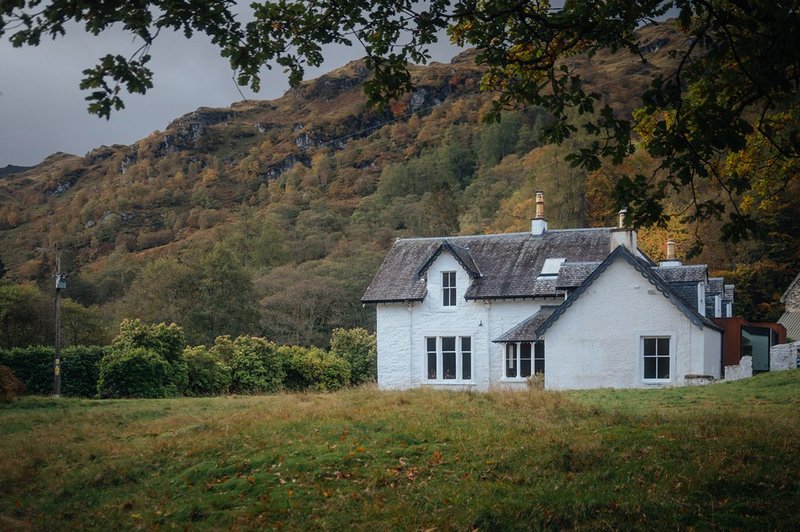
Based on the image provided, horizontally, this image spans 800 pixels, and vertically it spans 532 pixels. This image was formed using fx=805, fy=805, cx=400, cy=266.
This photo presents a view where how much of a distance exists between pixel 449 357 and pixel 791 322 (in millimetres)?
24737

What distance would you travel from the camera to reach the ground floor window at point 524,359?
112ft

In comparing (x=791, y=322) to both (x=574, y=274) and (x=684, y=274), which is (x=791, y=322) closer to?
(x=684, y=274)

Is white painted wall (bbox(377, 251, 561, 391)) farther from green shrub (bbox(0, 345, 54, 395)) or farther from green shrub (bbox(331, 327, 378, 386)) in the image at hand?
green shrub (bbox(0, 345, 54, 395))

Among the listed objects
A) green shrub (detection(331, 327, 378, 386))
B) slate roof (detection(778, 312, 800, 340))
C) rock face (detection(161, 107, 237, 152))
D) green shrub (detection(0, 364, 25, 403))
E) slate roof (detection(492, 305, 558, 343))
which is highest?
rock face (detection(161, 107, 237, 152))

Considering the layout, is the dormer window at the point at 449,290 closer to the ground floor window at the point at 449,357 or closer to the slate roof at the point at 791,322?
the ground floor window at the point at 449,357

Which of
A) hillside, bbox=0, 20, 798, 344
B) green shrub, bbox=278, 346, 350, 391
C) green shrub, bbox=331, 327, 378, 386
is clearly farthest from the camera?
hillside, bbox=0, 20, 798, 344

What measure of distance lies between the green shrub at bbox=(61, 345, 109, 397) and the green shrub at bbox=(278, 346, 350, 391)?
353 inches

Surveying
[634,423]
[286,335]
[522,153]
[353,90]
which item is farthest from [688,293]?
[353,90]

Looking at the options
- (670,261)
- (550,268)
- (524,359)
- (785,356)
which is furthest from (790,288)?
(524,359)

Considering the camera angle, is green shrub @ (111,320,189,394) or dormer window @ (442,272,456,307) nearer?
green shrub @ (111,320,189,394)

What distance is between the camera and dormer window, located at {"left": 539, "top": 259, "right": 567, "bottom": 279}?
35719 millimetres

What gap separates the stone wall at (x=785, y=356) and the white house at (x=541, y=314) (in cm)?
225

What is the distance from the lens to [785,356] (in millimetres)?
31969

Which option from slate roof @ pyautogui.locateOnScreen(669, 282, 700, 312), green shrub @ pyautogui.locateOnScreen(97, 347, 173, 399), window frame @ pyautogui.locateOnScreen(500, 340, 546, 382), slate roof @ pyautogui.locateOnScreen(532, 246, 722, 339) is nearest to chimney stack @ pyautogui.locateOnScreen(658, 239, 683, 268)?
slate roof @ pyautogui.locateOnScreen(669, 282, 700, 312)
